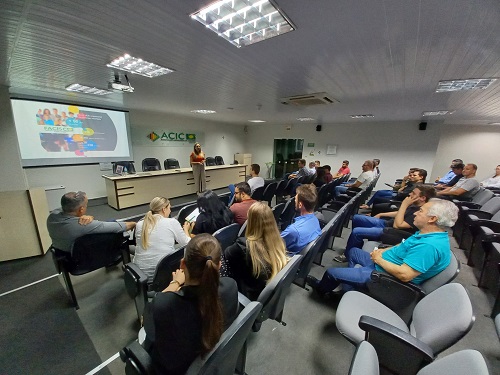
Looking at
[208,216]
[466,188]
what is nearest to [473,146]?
[466,188]

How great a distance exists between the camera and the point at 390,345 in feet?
3.40

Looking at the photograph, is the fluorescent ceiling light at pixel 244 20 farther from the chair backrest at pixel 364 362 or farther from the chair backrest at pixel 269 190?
the chair backrest at pixel 269 190

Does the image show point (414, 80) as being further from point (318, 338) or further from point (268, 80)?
point (318, 338)

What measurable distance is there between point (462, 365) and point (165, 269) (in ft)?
5.61

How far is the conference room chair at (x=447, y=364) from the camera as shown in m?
0.69

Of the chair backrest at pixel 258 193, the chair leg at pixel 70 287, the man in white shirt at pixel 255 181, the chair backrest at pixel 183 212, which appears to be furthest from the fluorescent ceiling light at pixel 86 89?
the chair backrest at pixel 258 193

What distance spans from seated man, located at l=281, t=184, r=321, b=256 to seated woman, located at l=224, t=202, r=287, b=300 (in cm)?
37

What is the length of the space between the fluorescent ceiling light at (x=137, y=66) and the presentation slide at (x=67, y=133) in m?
3.54

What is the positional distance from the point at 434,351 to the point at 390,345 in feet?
0.67

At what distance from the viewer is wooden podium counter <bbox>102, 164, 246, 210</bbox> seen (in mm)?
4660

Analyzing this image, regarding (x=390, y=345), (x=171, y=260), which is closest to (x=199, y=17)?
(x=171, y=260)

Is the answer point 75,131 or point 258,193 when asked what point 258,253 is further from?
point 75,131

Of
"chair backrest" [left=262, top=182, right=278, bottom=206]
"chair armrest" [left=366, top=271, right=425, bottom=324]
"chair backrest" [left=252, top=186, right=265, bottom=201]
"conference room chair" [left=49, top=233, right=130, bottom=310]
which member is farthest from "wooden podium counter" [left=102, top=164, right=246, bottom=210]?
"chair armrest" [left=366, top=271, right=425, bottom=324]

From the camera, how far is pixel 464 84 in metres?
2.64
